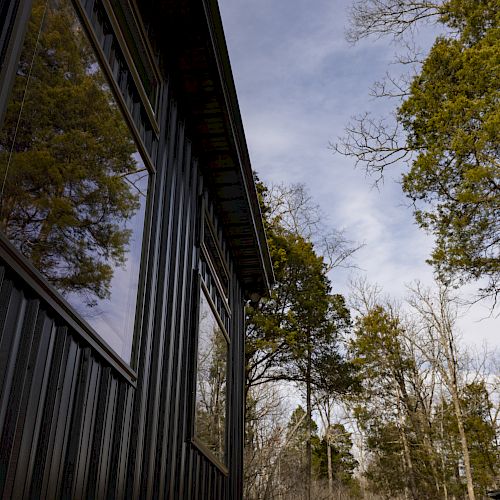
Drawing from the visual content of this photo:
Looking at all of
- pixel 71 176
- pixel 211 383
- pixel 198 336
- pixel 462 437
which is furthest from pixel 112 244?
pixel 462 437

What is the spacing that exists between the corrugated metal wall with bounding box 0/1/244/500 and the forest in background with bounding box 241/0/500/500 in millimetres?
4180

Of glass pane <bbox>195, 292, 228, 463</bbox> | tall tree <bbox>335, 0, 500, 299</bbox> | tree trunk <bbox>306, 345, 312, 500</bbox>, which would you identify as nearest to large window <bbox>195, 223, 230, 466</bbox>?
glass pane <bbox>195, 292, 228, 463</bbox>

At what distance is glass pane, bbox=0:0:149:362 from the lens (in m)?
1.90

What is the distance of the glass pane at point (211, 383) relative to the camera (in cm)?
451

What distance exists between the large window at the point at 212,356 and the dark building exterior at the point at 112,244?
36 millimetres

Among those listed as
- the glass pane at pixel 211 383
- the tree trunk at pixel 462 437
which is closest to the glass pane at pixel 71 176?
the glass pane at pixel 211 383

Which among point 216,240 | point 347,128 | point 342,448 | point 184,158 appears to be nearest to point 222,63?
point 184,158

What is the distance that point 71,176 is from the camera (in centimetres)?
221

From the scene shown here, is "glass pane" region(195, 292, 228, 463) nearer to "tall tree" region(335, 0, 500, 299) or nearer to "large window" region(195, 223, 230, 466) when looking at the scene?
"large window" region(195, 223, 230, 466)

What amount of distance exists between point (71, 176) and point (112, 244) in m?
0.48

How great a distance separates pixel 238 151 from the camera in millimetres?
5016

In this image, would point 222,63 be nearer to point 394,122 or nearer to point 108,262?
point 108,262

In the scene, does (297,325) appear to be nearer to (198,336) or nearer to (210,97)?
(198,336)

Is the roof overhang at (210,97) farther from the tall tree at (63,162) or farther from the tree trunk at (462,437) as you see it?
the tree trunk at (462,437)
